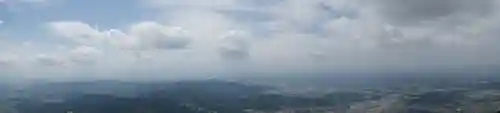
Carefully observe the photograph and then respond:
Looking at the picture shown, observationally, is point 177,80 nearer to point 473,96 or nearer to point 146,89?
point 146,89

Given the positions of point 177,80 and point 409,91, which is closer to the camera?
point 177,80

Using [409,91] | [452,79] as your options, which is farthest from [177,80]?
[452,79]

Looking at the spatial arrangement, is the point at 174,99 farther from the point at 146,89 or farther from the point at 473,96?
the point at 473,96

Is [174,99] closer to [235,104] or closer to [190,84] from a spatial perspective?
[190,84]

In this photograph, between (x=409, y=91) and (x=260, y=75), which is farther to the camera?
(x=409, y=91)

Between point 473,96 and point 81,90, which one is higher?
point 81,90

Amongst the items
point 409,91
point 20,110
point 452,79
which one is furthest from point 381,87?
point 20,110

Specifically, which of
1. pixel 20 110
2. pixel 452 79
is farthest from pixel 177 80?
pixel 452 79

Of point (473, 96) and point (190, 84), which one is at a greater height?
point (190, 84)
